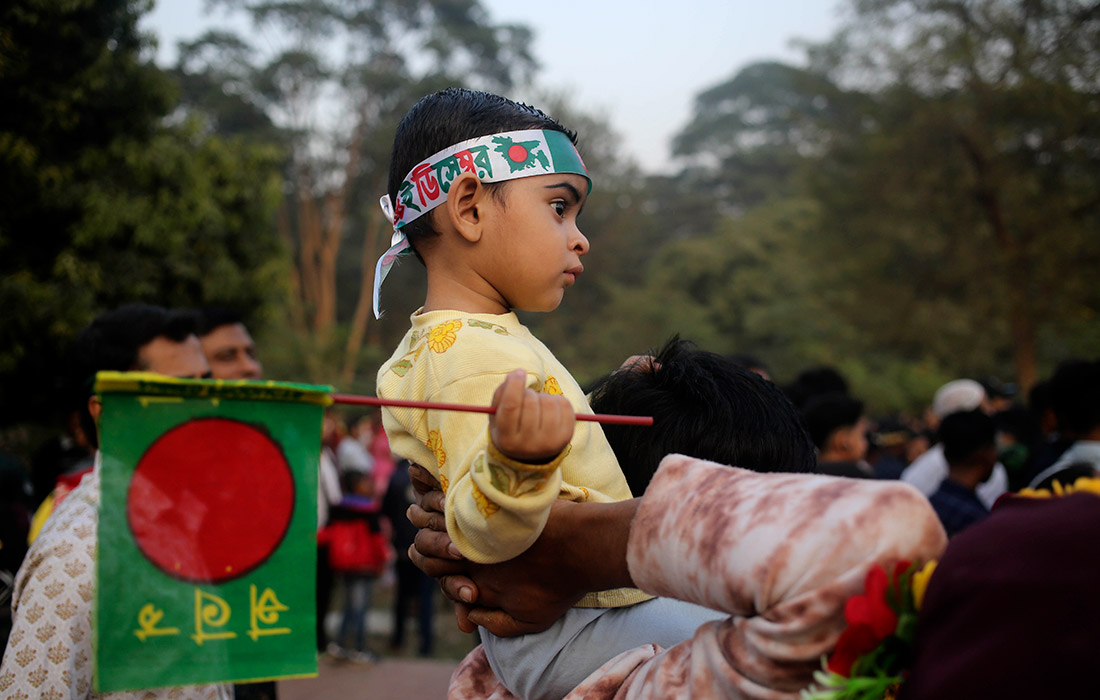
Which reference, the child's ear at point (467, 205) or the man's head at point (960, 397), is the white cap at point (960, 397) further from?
the child's ear at point (467, 205)

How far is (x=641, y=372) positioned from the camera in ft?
6.61

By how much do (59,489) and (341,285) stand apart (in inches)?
1120

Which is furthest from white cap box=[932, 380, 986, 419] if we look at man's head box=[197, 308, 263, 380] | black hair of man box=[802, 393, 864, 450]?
man's head box=[197, 308, 263, 380]

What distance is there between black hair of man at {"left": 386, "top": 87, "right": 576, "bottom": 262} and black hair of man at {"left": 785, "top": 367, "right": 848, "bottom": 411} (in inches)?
191

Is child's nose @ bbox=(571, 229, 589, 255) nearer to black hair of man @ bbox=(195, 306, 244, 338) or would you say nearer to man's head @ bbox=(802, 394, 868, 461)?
black hair of man @ bbox=(195, 306, 244, 338)

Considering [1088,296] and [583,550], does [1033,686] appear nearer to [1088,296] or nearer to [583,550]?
[583,550]

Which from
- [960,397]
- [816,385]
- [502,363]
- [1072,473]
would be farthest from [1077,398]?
[502,363]

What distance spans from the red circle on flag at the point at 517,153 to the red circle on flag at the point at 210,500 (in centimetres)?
87

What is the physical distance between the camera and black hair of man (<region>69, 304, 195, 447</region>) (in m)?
2.69

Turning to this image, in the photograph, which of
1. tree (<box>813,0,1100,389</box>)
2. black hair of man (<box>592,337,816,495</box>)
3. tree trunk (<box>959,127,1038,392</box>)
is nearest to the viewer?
black hair of man (<box>592,337,816,495</box>)

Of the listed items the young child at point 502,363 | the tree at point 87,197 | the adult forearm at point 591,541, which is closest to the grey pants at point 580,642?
the young child at point 502,363

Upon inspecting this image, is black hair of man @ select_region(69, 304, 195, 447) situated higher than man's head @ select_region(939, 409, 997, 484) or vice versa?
black hair of man @ select_region(69, 304, 195, 447)

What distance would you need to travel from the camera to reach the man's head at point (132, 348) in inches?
106

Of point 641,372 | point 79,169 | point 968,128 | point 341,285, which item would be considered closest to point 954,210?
point 968,128
